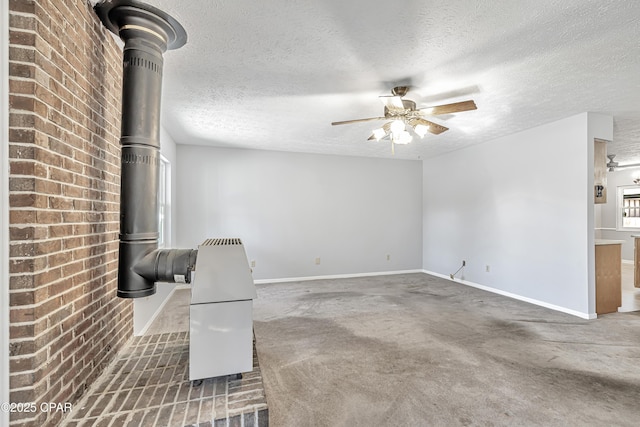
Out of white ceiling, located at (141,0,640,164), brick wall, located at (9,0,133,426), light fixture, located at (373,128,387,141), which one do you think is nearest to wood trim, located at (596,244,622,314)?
white ceiling, located at (141,0,640,164)

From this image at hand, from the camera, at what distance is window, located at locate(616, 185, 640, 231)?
7297mm

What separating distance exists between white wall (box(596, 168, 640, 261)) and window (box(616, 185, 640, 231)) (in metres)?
0.10

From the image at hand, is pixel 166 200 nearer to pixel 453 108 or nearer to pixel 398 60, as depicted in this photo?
pixel 398 60

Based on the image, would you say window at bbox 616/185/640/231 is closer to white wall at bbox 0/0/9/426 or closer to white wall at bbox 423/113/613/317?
white wall at bbox 423/113/613/317

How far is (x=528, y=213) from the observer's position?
4.27 m

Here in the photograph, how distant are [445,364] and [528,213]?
9.58ft

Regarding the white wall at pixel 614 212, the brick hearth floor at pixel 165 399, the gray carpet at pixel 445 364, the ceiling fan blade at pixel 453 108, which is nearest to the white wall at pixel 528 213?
the gray carpet at pixel 445 364

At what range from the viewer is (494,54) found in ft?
7.33

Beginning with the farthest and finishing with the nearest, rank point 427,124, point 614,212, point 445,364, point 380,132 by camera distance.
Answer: point 614,212 → point 380,132 → point 427,124 → point 445,364

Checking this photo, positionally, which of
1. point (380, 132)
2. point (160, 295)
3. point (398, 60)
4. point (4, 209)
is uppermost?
point (398, 60)

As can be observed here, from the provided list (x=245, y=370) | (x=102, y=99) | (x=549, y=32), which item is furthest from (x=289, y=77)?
(x=245, y=370)

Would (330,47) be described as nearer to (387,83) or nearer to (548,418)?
(387,83)

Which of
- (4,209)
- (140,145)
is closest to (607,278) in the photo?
(140,145)

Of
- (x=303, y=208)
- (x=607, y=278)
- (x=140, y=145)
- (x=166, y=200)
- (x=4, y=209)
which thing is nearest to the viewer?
(x=4, y=209)
